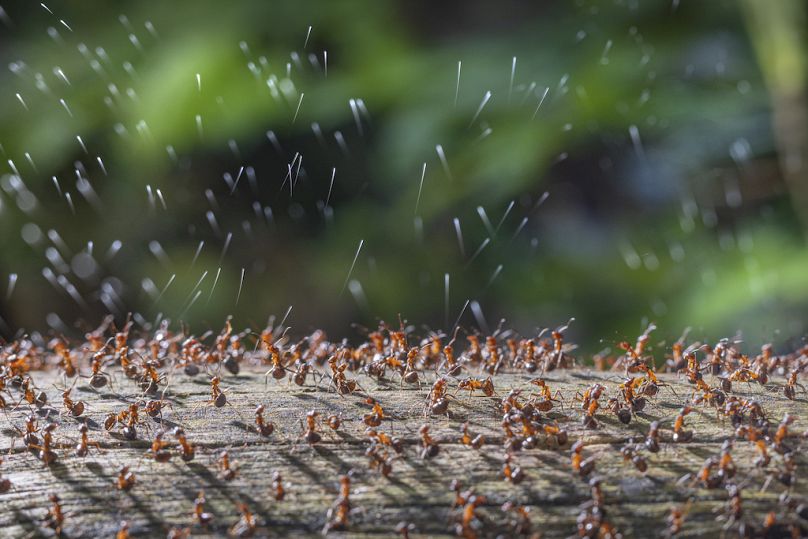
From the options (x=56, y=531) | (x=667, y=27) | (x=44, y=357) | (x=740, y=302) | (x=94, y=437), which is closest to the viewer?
(x=56, y=531)

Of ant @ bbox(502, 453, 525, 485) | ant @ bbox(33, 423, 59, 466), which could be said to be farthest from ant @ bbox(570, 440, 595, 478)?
ant @ bbox(33, 423, 59, 466)

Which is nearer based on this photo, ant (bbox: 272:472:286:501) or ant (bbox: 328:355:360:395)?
ant (bbox: 272:472:286:501)

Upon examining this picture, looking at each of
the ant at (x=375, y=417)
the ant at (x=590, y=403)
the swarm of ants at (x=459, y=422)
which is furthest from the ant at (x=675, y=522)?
the ant at (x=375, y=417)

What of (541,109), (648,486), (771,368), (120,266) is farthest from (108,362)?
(120,266)

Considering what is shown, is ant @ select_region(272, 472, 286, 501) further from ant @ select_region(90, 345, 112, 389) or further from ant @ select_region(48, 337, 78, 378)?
ant @ select_region(48, 337, 78, 378)

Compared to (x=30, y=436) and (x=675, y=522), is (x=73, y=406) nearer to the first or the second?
(x=30, y=436)

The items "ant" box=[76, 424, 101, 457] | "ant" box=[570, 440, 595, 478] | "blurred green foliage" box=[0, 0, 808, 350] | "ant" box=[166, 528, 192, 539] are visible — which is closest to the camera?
"ant" box=[166, 528, 192, 539]

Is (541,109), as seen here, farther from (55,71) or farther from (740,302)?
(55,71)
